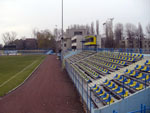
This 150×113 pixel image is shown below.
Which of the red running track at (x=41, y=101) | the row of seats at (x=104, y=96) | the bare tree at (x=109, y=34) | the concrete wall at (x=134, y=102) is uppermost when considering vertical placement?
the bare tree at (x=109, y=34)

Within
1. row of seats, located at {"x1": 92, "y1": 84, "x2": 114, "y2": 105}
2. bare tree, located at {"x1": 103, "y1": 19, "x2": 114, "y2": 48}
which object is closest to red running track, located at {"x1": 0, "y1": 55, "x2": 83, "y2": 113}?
row of seats, located at {"x1": 92, "y1": 84, "x2": 114, "y2": 105}

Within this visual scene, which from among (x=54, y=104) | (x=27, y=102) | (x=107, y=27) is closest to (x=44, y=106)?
(x=54, y=104)

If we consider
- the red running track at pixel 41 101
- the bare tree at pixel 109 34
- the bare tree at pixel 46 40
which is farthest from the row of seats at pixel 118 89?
the bare tree at pixel 46 40

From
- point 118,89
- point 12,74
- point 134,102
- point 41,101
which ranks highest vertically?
point 118,89

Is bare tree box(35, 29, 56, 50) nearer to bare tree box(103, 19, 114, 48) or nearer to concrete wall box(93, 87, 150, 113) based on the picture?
bare tree box(103, 19, 114, 48)

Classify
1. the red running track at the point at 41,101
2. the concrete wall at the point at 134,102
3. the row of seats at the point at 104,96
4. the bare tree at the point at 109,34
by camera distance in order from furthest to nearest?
the bare tree at the point at 109,34
the red running track at the point at 41,101
the row of seats at the point at 104,96
the concrete wall at the point at 134,102

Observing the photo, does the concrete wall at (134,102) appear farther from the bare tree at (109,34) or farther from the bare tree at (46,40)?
the bare tree at (46,40)

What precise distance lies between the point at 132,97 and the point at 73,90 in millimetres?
8385

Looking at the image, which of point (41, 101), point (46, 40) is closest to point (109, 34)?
point (41, 101)

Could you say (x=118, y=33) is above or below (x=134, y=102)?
above

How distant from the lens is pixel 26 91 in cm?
1530

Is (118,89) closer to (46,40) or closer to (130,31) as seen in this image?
(130,31)

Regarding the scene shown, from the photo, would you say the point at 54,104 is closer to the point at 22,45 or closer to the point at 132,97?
the point at 132,97

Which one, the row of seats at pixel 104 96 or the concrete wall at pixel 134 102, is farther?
the row of seats at pixel 104 96
